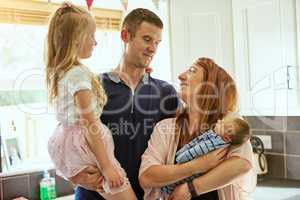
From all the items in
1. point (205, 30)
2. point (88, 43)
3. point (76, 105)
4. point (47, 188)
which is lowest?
point (47, 188)

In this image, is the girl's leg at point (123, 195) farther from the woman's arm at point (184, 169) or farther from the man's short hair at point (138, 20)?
the man's short hair at point (138, 20)

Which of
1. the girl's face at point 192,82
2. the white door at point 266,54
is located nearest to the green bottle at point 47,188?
the girl's face at point 192,82

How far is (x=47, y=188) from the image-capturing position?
2371 mm

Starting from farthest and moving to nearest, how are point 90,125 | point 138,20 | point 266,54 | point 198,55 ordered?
point 198,55 → point 266,54 → point 138,20 → point 90,125

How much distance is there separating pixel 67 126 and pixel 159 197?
0.47m

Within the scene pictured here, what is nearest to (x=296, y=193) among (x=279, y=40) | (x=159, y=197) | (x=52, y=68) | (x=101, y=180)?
(x=279, y=40)

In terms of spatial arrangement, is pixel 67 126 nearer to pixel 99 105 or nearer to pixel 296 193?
pixel 99 105

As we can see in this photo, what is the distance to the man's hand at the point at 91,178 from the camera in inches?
63.2

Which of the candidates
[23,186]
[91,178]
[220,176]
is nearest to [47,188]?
Answer: [23,186]

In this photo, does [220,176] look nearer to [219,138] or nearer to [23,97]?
[219,138]

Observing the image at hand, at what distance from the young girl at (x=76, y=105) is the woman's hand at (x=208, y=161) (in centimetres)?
30

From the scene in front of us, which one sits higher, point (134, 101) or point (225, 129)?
point (134, 101)

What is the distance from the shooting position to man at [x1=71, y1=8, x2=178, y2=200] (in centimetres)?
173

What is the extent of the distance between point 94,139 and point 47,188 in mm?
950
